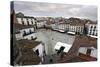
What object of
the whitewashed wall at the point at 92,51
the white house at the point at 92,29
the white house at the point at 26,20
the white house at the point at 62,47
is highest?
the white house at the point at 26,20

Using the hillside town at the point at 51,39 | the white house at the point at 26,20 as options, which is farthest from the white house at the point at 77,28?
the white house at the point at 26,20

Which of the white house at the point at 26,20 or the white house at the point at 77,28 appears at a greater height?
the white house at the point at 26,20

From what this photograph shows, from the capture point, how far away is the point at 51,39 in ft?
6.15

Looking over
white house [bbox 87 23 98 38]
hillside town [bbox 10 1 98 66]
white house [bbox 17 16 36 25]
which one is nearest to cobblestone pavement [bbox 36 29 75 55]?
hillside town [bbox 10 1 98 66]

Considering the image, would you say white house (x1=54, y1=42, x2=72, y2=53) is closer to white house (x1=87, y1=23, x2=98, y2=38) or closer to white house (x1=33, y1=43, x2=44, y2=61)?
white house (x1=33, y1=43, x2=44, y2=61)

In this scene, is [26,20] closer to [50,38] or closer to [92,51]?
[50,38]

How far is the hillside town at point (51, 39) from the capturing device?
1754 millimetres

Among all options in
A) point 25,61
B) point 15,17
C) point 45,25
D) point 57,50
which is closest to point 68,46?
point 57,50

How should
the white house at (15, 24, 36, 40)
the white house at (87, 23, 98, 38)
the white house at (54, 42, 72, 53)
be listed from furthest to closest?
1. the white house at (87, 23, 98, 38)
2. the white house at (54, 42, 72, 53)
3. the white house at (15, 24, 36, 40)

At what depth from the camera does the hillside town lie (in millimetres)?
1754

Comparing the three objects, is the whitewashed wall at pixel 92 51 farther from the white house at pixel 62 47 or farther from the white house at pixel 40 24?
the white house at pixel 40 24

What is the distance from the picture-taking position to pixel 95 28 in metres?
2.02

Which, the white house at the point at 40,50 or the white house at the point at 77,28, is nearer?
the white house at the point at 40,50

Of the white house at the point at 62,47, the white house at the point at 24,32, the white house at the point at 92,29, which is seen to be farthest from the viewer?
the white house at the point at 92,29
